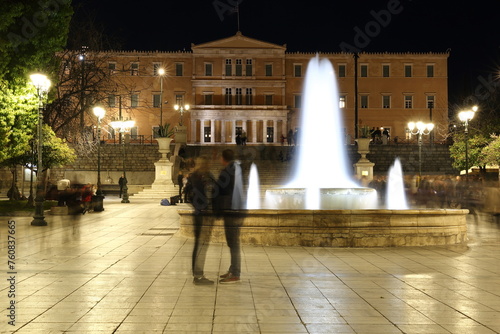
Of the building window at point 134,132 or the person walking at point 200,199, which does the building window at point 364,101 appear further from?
the person walking at point 200,199

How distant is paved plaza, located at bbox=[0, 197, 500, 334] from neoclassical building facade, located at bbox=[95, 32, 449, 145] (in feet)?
174

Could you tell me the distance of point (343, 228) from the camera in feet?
39.1

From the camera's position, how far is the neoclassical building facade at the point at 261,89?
65062mm

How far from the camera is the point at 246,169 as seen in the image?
41.1 metres

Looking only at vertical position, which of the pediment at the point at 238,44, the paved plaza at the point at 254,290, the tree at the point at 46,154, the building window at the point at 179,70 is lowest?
the paved plaza at the point at 254,290

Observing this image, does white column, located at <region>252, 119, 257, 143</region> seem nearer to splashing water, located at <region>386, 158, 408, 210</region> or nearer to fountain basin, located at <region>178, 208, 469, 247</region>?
splashing water, located at <region>386, 158, 408, 210</region>

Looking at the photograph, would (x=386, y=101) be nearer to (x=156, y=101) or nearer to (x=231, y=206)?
(x=156, y=101)

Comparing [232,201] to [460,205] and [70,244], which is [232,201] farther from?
[460,205]

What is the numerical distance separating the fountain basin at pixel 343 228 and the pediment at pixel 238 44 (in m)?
55.6

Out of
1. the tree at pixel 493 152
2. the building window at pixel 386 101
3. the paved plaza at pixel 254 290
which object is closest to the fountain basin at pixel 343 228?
the paved plaza at pixel 254 290

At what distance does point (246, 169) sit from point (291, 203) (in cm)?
2366

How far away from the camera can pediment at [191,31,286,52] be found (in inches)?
2586

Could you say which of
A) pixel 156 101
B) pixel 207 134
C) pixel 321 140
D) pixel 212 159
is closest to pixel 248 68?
pixel 207 134

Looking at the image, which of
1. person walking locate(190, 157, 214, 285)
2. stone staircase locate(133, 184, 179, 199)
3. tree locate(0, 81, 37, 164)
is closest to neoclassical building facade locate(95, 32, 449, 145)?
stone staircase locate(133, 184, 179, 199)
